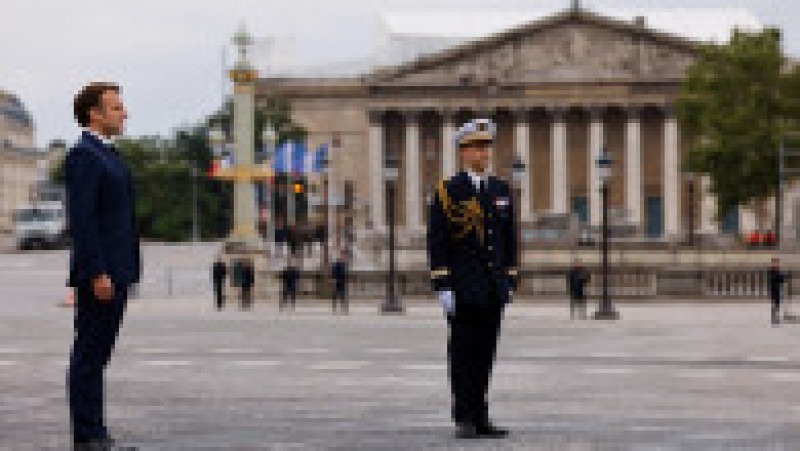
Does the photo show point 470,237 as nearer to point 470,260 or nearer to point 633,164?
point 470,260

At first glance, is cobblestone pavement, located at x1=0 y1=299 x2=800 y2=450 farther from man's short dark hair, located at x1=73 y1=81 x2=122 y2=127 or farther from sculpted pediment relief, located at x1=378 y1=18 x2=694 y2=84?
sculpted pediment relief, located at x1=378 y1=18 x2=694 y2=84

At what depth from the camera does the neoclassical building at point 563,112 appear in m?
129

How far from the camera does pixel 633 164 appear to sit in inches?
Answer: 5162

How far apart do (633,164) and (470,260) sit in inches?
4711

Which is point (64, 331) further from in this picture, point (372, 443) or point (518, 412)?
point (372, 443)

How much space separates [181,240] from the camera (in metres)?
146

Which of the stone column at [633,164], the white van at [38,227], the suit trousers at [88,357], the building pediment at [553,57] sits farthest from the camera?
the stone column at [633,164]

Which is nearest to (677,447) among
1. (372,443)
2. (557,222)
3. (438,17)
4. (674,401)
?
(372,443)

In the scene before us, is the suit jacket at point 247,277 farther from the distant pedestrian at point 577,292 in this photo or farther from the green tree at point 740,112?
the green tree at point 740,112

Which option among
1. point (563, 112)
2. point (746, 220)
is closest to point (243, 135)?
point (563, 112)

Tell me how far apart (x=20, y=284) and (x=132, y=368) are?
47.9 meters

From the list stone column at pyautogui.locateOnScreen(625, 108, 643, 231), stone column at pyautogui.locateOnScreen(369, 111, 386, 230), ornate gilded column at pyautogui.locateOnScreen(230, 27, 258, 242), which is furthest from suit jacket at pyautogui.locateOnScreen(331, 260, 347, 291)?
stone column at pyautogui.locateOnScreen(369, 111, 386, 230)

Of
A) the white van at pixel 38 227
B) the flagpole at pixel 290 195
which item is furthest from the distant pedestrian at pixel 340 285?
the white van at pixel 38 227

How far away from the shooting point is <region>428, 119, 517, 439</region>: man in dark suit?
1245 cm
